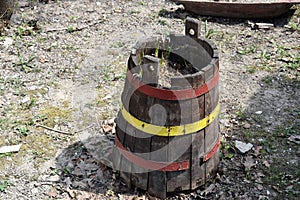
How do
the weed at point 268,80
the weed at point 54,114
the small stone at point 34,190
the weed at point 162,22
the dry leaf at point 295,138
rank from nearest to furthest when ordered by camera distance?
the small stone at point 34,190, the dry leaf at point 295,138, the weed at point 54,114, the weed at point 268,80, the weed at point 162,22

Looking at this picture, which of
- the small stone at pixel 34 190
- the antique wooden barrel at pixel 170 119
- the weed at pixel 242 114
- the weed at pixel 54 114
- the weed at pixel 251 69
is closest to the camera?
the antique wooden barrel at pixel 170 119

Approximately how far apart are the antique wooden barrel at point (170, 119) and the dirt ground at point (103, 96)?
10.3 inches

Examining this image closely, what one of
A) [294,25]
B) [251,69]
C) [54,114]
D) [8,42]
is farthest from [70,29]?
[294,25]

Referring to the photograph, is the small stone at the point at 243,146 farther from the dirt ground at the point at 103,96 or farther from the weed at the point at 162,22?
the weed at the point at 162,22

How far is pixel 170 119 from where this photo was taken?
4.05 m

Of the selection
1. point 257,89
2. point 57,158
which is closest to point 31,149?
point 57,158

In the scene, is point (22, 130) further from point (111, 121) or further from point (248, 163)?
point (248, 163)

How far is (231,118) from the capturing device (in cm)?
572

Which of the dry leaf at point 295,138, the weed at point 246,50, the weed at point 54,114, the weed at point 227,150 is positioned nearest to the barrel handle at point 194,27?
the weed at point 227,150

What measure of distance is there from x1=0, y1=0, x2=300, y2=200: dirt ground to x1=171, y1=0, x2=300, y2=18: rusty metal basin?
0.42 feet

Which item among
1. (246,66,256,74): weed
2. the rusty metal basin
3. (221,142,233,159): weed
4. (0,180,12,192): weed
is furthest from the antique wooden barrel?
the rusty metal basin

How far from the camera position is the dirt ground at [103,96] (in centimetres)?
482

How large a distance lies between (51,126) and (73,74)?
3.74 feet

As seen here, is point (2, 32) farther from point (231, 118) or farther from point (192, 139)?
point (192, 139)
